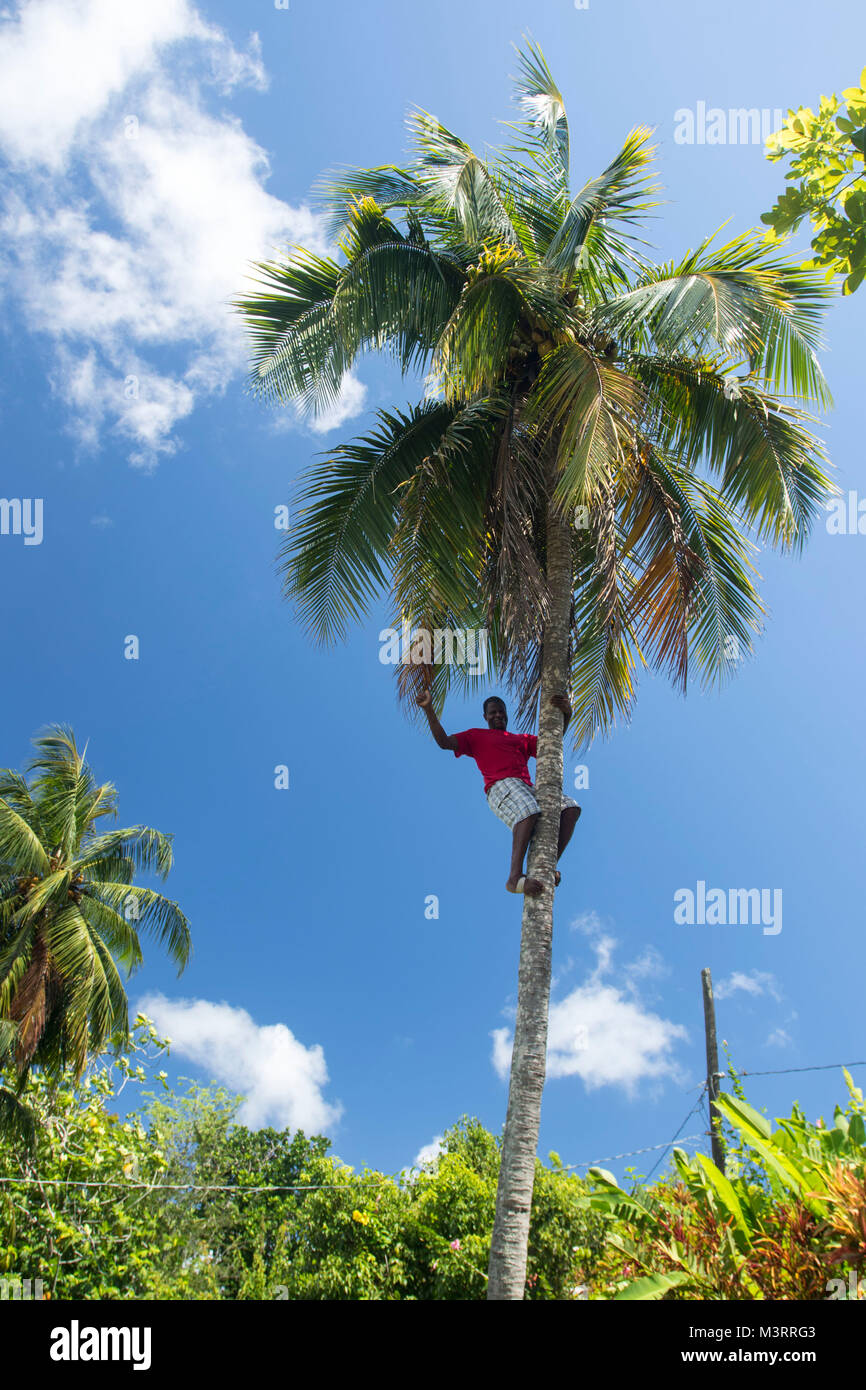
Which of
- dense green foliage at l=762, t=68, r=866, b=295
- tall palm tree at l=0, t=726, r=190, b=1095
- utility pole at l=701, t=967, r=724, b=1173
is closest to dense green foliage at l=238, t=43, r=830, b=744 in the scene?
dense green foliage at l=762, t=68, r=866, b=295

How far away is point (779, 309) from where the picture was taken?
8.24 meters

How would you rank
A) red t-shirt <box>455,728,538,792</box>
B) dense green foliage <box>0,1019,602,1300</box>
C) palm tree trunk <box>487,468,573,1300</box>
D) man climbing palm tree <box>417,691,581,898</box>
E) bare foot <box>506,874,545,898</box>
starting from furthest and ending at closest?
dense green foliage <box>0,1019,602,1300</box> → red t-shirt <box>455,728,538,792</box> → man climbing palm tree <box>417,691,581,898</box> → bare foot <box>506,874,545,898</box> → palm tree trunk <box>487,468,573,1300</box>

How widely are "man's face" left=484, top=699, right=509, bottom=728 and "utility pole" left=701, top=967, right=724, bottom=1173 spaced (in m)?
7.89

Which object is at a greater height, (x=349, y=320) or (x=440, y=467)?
(x=349, y=320)

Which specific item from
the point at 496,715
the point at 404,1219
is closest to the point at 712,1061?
the point at 404,1219

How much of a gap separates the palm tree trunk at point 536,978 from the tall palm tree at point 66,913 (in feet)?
35.8

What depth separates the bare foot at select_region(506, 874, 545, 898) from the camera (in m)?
7.32

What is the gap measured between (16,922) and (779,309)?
1551 centimetres

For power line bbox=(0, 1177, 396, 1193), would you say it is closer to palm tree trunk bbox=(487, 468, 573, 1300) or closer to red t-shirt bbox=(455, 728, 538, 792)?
palm tree trunk bbox=(487, 468, 573, 1300)

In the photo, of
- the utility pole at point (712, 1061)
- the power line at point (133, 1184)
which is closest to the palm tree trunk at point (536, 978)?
the utility pole at point (712, 1061)

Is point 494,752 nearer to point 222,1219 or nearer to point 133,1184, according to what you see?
point 133,1184

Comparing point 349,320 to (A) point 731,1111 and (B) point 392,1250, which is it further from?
(B) point 392,1250
